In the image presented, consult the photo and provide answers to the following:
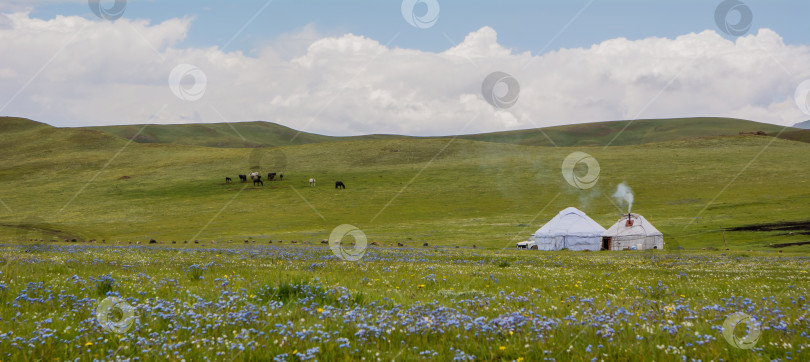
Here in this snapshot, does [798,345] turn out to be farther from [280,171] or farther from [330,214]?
[280,171]

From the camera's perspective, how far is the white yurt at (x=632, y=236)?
171 ft

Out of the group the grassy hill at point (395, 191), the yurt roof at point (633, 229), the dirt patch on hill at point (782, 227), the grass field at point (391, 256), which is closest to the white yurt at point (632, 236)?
the yurt roof at point (633, 229)

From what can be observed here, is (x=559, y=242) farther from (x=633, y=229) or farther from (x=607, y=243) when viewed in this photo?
(x=633, y=229)

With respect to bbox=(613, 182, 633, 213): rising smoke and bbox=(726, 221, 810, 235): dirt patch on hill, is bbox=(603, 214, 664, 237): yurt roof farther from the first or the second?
bbox=(613, 182, 633, 213): rising smoke

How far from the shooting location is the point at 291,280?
10.2 metres

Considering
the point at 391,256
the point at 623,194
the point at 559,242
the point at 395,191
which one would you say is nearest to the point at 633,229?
the point at 559,242

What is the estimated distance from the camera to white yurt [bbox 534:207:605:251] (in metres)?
52.6

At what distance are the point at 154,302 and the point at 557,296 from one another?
6.89 metres

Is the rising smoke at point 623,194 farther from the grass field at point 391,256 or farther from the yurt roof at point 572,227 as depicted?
the yurt roof at point 572,227

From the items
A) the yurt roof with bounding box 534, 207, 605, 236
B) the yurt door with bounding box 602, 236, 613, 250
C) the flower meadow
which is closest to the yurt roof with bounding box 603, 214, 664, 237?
the yurt door with bounding box 602, 236, 613, 250

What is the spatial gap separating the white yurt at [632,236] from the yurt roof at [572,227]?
1.19 meters

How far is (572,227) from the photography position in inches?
2109

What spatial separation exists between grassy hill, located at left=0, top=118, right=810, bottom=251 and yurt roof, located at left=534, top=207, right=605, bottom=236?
4408 mm

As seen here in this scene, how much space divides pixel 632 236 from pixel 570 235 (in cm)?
583
